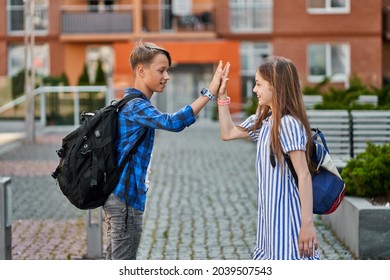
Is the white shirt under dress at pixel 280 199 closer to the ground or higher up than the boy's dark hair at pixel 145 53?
closer to the ground

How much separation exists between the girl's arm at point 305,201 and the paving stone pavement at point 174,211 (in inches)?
134

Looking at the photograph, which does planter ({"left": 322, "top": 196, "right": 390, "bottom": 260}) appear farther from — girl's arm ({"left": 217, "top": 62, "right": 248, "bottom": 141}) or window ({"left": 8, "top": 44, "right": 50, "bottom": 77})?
window ({"left": 8, "top": 44, "right": 50, "bottom": 77})

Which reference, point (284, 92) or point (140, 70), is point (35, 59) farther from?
point (284, 92)

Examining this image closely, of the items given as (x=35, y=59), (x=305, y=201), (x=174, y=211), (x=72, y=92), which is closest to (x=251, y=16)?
(x=35, y=59)

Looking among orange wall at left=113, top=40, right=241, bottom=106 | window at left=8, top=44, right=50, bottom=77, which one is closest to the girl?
orange wall at left=113, top=40, right=241, bottom=106

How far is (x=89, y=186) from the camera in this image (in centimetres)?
468

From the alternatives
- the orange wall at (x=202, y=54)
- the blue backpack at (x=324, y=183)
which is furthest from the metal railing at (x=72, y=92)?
the blue backpack at (x=324, y=183)

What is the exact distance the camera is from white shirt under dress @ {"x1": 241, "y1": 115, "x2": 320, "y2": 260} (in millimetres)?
4246

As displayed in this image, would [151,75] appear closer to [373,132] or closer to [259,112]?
[259,112]

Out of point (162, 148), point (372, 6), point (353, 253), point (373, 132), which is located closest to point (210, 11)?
point (372, 6)

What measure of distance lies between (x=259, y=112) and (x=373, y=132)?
799 centimetres

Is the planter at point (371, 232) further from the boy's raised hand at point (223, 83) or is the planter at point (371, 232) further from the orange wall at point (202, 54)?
the orange wall at point (202, 54)

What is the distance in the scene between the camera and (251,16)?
3753cm

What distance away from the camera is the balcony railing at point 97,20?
37.5m
